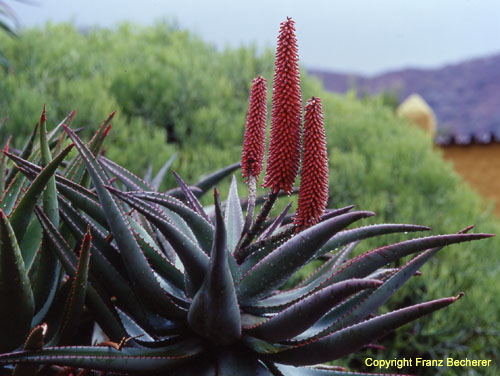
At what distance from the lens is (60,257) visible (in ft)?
3.31

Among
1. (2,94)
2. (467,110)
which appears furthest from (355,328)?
(467,110)

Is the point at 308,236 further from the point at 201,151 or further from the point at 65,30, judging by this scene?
the point at 65,30

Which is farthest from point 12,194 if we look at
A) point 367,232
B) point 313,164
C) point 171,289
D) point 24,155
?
point 367,232

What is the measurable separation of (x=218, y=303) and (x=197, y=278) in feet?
0.25

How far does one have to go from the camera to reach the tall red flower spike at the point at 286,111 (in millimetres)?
1086

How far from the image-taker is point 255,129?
46.8 inches

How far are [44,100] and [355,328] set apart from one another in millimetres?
4128

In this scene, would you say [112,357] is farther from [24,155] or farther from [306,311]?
[24,155]

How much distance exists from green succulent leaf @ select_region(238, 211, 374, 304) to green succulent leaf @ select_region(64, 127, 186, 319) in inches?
5.8

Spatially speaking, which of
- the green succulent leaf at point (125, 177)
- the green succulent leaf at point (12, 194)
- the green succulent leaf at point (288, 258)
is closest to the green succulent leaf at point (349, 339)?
the green succulent leaf at point (288, 258)

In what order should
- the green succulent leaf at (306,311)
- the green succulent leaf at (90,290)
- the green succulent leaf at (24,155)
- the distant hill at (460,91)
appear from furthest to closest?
the distant hill at (460,91), the green succulent leaf at (24,155), the green succulent leaf at (90,290), the green succulent leaf at (306,311)

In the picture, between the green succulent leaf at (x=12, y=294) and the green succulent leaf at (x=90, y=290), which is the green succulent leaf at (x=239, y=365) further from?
the green succulent leaf at (x=12, y=294)

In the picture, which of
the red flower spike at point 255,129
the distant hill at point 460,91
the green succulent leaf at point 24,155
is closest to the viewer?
the red flower spike at point 255,129

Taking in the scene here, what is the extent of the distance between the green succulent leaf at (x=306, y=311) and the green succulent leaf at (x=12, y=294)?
0.42 meters
